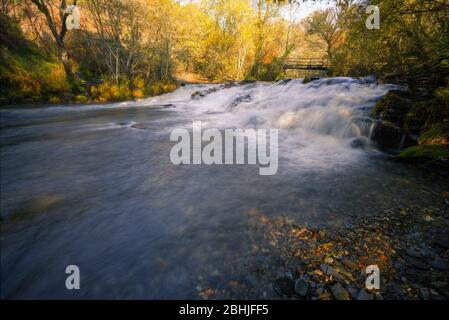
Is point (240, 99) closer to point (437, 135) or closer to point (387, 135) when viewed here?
point (387, 135)

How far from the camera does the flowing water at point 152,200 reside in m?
1.80

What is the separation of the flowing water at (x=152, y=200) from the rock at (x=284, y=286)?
43cm

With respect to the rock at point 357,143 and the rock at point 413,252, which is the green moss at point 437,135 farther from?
the rock at point 413,252

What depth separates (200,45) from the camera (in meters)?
23.6

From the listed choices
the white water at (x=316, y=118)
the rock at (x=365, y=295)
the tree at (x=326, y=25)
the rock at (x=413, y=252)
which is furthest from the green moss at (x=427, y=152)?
the tree at (x=326, y=25)

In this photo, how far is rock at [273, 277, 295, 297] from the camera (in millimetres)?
1589

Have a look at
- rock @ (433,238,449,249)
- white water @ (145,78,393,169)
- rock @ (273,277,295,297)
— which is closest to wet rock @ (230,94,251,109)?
white water @ (145,78,393,169)

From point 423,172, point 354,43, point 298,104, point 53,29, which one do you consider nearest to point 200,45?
point 53,29

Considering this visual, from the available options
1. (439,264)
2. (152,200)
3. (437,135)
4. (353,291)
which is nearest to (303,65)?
(437,135)

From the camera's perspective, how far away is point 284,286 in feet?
5.35

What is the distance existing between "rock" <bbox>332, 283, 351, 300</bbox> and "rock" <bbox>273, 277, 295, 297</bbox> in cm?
29

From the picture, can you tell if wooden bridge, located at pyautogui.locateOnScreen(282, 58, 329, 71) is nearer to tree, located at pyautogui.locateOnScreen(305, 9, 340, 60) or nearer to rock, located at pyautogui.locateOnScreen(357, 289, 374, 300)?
tree, located at pyautogui.locateOnScreen(305, 9, 340, 60)

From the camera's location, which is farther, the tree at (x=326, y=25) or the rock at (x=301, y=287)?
the tree at (x=326, y=25)

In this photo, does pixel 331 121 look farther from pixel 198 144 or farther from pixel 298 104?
pixel 198 144
